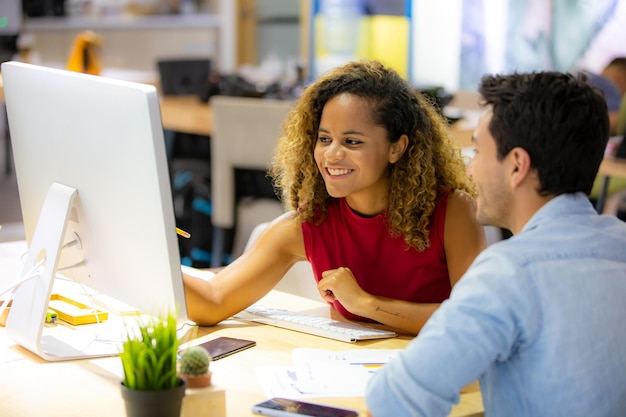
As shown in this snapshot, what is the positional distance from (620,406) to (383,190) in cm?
82

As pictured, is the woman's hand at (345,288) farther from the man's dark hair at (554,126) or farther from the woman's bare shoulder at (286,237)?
the man's dark hair at (554,126)

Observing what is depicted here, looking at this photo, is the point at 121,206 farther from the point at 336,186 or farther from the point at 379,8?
the point at 379,8

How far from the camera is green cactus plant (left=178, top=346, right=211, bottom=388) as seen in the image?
51.3 inches

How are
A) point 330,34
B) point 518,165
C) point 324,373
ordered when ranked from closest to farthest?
point 518,165 → point 324,373 → point 330,34

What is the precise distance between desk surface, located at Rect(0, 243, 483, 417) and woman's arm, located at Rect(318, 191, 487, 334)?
5cm

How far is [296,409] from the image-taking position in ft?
4.44

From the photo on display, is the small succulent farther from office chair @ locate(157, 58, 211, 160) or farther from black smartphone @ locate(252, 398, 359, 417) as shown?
office chair @ locate(157, 58, 211, 160)

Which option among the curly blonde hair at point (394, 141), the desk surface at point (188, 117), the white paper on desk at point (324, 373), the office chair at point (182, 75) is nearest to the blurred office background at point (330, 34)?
the office chair at point (182, 75)

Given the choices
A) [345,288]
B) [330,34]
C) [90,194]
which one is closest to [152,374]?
[90,194]

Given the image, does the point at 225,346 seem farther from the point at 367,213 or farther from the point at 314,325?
the point at 367,213

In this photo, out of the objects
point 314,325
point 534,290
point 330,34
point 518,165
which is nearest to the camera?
point 534,290

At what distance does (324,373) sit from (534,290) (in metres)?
0.46

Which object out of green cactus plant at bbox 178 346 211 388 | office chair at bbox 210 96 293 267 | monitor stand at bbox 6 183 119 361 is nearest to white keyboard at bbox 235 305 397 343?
monitor stand at bbox 6 183 119 361

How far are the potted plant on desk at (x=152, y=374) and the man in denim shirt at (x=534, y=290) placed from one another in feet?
0.85
